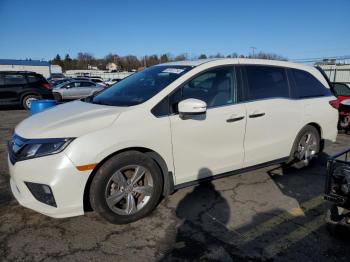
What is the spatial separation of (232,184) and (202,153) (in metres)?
1.00

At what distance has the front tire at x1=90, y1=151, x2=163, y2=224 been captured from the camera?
308cm

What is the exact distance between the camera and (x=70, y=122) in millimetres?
3109

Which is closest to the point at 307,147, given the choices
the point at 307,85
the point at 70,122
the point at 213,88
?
the point at 307,85

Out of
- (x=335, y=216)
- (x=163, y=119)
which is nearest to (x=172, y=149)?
(x=163, y=119)

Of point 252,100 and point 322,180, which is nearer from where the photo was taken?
point 252,100

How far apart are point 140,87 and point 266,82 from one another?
176 cm

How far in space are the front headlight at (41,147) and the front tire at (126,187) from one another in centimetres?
43

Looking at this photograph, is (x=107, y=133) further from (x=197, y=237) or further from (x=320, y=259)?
(x=320, y=259)

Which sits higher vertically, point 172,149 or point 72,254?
point 172,149

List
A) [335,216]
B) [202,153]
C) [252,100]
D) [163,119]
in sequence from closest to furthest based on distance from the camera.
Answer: [335,216]
[163,119]
[202,153]
[252,100]

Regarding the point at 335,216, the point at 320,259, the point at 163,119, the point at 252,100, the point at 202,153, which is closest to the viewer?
the point at 320,259

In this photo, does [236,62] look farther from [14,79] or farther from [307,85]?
[14,79]

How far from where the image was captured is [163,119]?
3.40 metres

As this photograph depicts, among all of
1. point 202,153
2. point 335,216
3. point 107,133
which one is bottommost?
point 335,216
